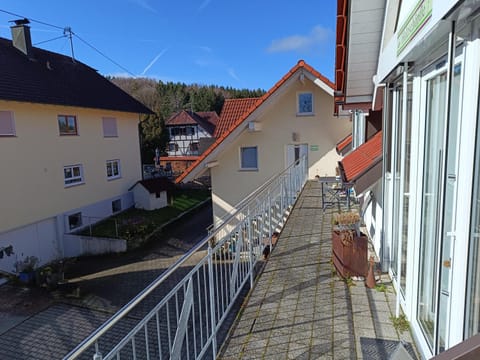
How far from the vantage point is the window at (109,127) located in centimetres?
1825

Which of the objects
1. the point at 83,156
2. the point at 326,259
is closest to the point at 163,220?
the point at 83,156

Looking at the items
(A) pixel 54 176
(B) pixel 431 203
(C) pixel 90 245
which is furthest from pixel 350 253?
(A) pixel 54 176

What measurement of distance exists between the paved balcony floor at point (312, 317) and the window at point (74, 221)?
13.8m

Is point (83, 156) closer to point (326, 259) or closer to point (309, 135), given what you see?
point (309, 135)

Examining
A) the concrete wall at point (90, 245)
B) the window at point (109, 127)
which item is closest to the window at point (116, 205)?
the concrete wall at point (90, 245)

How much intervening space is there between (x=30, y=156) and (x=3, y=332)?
7418 millimetres

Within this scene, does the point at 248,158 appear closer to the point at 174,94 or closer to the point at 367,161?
the point at 367,161

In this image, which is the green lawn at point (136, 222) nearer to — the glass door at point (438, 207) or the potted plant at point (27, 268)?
the potted plant at point (27, 268)

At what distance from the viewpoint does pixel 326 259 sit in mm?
4570

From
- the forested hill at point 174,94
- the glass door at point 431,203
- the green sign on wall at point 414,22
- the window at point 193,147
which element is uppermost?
the forested hill at point 174,94

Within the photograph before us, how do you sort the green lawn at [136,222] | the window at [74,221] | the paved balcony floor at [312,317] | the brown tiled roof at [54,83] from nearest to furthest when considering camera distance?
1. the paved balcony floor at [312,317]
2. the brown tiled roof at [54,83]
3. the window at [74,221]
4. the green lawn at [136,222]

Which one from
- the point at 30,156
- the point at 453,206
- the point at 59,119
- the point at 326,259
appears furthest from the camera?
the point at 59,119

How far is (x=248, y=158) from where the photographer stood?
42.8 feet

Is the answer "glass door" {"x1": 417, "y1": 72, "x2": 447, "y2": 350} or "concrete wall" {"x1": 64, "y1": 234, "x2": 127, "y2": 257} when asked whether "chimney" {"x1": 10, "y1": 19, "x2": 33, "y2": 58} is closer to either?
"concrete wall" {"x1": 64, "y1": 234, "x2": 127, "y2": 257}
